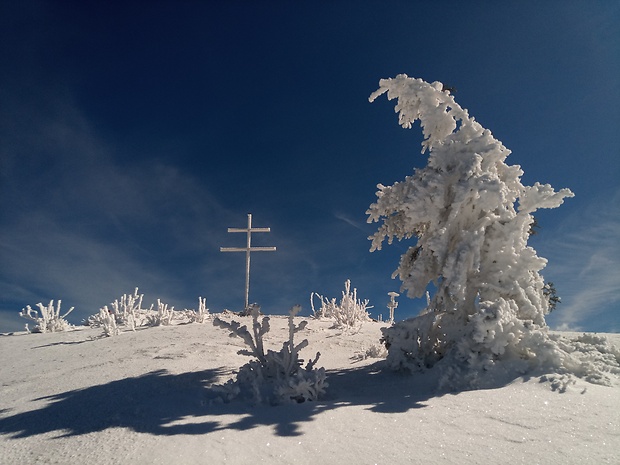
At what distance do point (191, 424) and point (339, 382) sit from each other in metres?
2.48

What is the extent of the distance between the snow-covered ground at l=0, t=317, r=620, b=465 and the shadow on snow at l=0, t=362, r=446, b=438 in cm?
1

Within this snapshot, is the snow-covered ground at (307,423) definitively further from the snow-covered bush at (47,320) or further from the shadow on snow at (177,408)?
the snow-covered bush at (47,320)

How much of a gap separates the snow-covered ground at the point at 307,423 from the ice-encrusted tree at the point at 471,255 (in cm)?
69

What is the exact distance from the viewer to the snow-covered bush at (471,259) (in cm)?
501

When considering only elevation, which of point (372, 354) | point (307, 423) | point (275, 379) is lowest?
point (307, 423)

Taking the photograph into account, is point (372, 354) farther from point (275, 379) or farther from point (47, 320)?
point (47, 320)

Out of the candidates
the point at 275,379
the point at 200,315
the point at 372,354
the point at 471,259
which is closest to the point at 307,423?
the point at 275,379

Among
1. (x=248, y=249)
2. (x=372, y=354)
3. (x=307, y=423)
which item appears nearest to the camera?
(x=307, y=423)

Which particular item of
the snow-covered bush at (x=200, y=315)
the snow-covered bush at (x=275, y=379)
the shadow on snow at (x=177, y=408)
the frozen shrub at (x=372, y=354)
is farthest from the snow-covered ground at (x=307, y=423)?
the snow-covered bush at (x=200, y=315)

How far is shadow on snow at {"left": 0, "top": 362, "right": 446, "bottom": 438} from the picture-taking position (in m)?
3.60

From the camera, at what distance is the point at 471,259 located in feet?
18.2

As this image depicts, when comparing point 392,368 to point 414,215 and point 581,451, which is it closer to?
point 414,215

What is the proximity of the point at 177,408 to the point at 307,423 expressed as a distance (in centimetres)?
150

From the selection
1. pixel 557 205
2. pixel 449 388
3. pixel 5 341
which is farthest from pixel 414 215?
pixel 5 341
